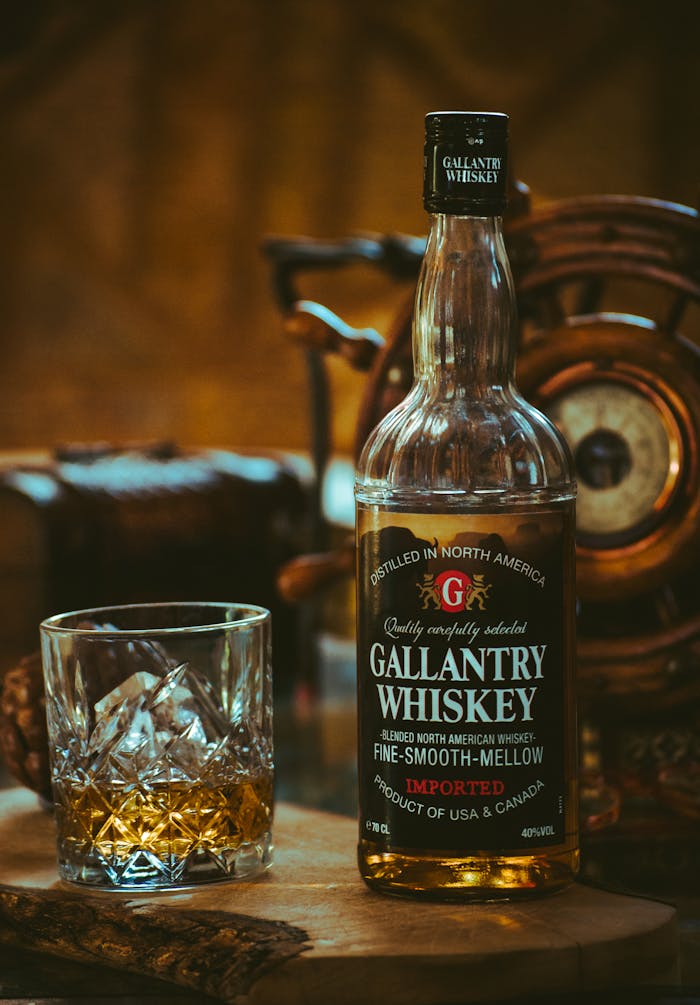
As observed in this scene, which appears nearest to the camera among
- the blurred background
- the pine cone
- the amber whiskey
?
the amber whiskey

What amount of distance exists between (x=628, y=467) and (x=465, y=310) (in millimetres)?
221

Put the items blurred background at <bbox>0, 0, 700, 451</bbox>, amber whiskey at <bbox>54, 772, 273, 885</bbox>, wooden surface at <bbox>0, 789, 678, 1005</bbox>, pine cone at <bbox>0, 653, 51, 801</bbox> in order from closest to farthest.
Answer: wooden surface at <bbox>0, 789, 678, 1005</bbox> < amber whiskey at <bbox>54, 772, 273, 885</bbox> < pine cone at <bbox>0, 653, 51, 801</bbox> < blurred background at <bbox>0, 0, 700, 451</bbox>

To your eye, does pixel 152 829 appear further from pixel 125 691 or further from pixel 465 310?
pixel 465 310

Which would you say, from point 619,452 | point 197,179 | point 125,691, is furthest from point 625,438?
point 197,179

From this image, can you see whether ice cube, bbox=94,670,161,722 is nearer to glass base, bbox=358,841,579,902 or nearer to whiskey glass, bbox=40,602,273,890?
whiskey glass, bbox=40,602,273,890

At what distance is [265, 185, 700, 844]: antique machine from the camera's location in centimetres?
83

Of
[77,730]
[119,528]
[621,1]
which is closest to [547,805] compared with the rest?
[77,730]

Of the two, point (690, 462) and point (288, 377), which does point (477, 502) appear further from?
point (288, 377)

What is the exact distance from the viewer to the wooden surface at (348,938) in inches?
22.1

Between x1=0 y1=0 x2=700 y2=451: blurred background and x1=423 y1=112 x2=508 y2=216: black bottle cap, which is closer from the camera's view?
x1=423 y1=112 x2=508 y2=216: black bottle cap

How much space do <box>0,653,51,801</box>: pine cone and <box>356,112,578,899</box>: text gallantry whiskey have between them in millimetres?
205

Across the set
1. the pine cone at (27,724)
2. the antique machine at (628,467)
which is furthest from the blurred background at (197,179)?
the pine cone at (27,724)

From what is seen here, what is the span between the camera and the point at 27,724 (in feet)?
2.56

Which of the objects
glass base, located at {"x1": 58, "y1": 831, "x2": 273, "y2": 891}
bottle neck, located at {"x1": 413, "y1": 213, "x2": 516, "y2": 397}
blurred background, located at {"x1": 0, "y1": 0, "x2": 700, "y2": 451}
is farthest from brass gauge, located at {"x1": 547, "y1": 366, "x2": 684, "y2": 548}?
blurred background, located at {"x1": 0, "y1": 0, "x2": 700, "y2": 451}
